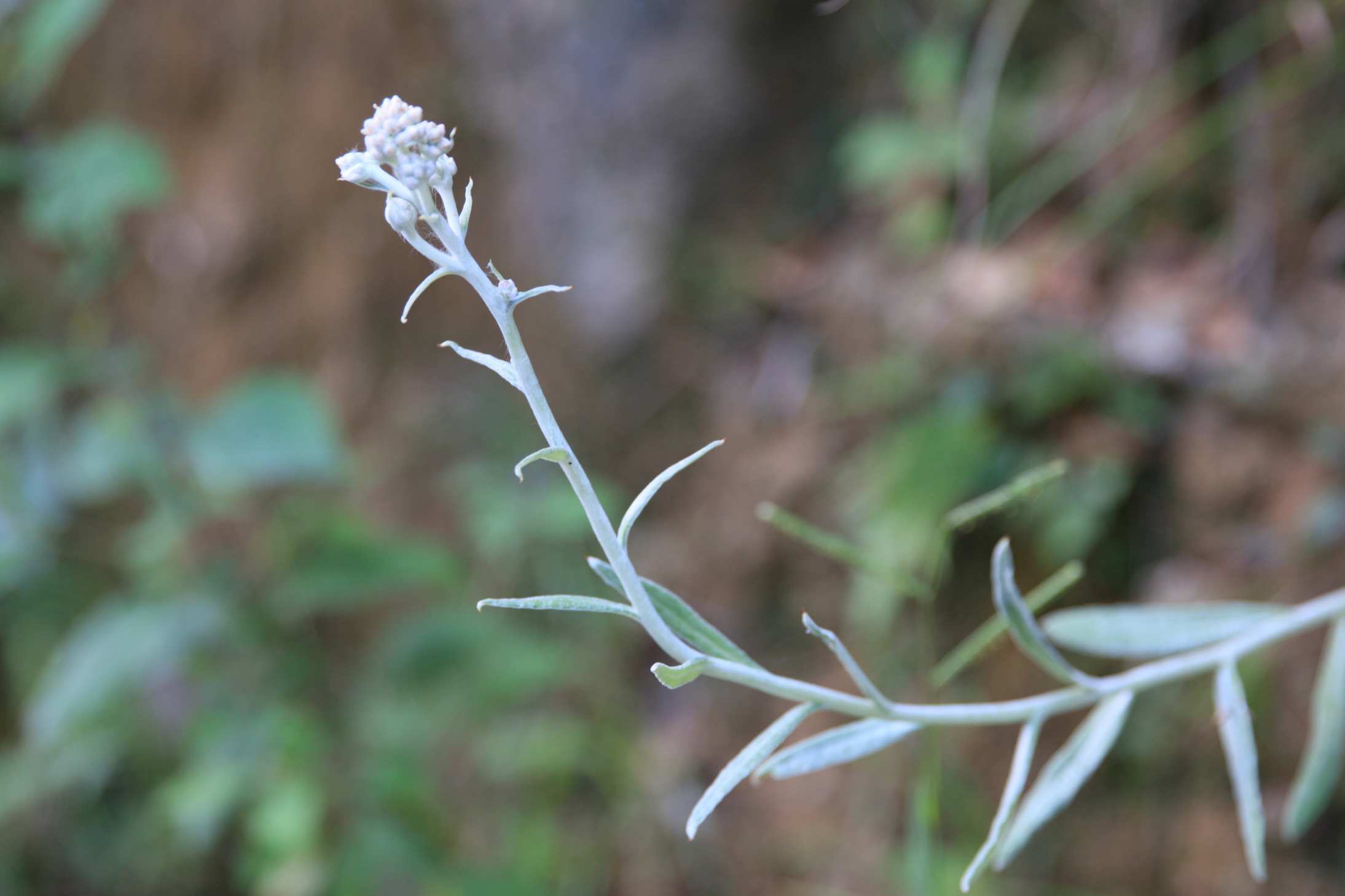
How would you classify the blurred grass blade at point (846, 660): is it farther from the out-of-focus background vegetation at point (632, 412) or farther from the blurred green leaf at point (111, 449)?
the blurred green leaf at point (111, 449)

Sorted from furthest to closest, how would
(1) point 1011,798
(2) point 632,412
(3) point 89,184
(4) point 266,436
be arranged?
1. (2) point 632,412
2. (4) point 266,436
3. (3) point 89,184
4. (1) point 1011,798

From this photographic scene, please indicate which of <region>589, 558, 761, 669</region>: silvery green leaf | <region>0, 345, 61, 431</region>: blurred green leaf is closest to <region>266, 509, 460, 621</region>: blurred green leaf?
<region>0, 345, 61, 431</region>: blurred green leaf

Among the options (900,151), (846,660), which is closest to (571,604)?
(846,660)

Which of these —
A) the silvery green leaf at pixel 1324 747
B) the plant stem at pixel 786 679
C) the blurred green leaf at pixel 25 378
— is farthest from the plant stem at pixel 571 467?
the blurred green leaf at pixel 25 378

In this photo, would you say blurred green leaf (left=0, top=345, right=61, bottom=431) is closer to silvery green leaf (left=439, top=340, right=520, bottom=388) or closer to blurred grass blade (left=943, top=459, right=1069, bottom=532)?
silvery green leaf (left=439, top=340, right=520, bottom=388)

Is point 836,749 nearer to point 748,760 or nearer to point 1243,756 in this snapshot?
point 748,760
